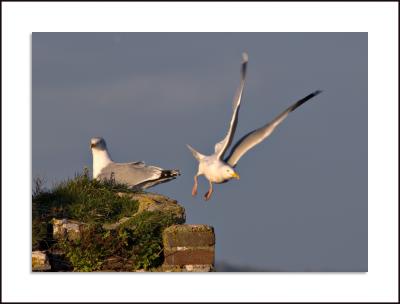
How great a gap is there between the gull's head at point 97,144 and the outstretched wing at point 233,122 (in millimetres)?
2966

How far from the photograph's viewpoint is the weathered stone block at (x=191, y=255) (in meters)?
11.4

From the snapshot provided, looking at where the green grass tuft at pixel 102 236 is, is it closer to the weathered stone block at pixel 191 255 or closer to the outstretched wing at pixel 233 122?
the weathered stone block at pixel 191 255

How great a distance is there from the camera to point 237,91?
1199 cm

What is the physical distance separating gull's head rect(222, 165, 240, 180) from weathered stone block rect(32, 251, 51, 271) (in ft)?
7.97

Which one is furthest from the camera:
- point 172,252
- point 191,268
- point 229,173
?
point 229,173

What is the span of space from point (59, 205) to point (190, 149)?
1.83 meters

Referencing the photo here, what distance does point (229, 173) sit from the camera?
12.2 m

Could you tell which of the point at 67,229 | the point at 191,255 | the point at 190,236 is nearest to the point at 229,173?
the point at 190,236

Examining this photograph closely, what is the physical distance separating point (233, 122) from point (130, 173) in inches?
115

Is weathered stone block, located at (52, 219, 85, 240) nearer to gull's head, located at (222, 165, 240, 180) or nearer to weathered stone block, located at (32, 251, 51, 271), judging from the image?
weathered stone block, located at (32, 251, 51, 271)

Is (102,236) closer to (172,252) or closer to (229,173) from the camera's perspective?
(172,252)

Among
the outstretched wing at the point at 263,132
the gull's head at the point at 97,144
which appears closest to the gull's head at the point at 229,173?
the outstretched wing at the point at 263,132

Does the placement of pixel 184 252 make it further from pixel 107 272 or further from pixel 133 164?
pixel 133 164

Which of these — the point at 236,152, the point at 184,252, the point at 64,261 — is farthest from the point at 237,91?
the point at 64,261
